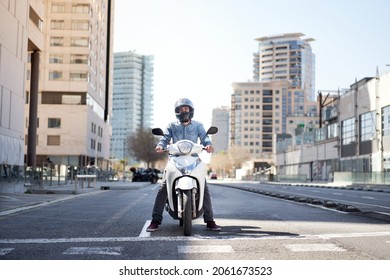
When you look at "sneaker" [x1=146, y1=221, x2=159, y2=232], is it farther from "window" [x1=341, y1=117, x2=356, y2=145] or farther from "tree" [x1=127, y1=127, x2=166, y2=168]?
"tree" [x1=127, y1=127, x2=166, y2=168]

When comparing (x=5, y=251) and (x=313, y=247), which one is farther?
(x=313, y=247)

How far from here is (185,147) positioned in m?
6.67

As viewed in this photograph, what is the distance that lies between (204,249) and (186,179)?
1.43m

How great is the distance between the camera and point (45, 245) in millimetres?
5645

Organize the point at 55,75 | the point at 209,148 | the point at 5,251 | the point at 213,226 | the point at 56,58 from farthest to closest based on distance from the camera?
the point at 56,58
the point at 55,75
the point at 213,226
the point at 209,148
the point at 5,251

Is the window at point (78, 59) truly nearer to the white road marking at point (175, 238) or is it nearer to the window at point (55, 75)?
the window at point (55, 75)

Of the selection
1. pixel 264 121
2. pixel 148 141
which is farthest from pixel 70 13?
pixel 264 121

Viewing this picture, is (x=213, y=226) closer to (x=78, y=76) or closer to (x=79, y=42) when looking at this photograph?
(x=78, y=76)

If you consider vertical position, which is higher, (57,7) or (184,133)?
(57,7)

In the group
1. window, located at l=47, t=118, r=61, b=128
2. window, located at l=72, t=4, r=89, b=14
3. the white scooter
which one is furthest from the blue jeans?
window, located at l=72, t=4, r=89, b=14

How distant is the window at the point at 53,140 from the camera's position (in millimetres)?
67062

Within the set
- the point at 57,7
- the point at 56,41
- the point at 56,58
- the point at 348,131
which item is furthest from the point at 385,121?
the point at 57,7

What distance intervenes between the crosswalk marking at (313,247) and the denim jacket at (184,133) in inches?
81.5

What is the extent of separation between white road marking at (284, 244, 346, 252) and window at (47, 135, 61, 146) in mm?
64128
